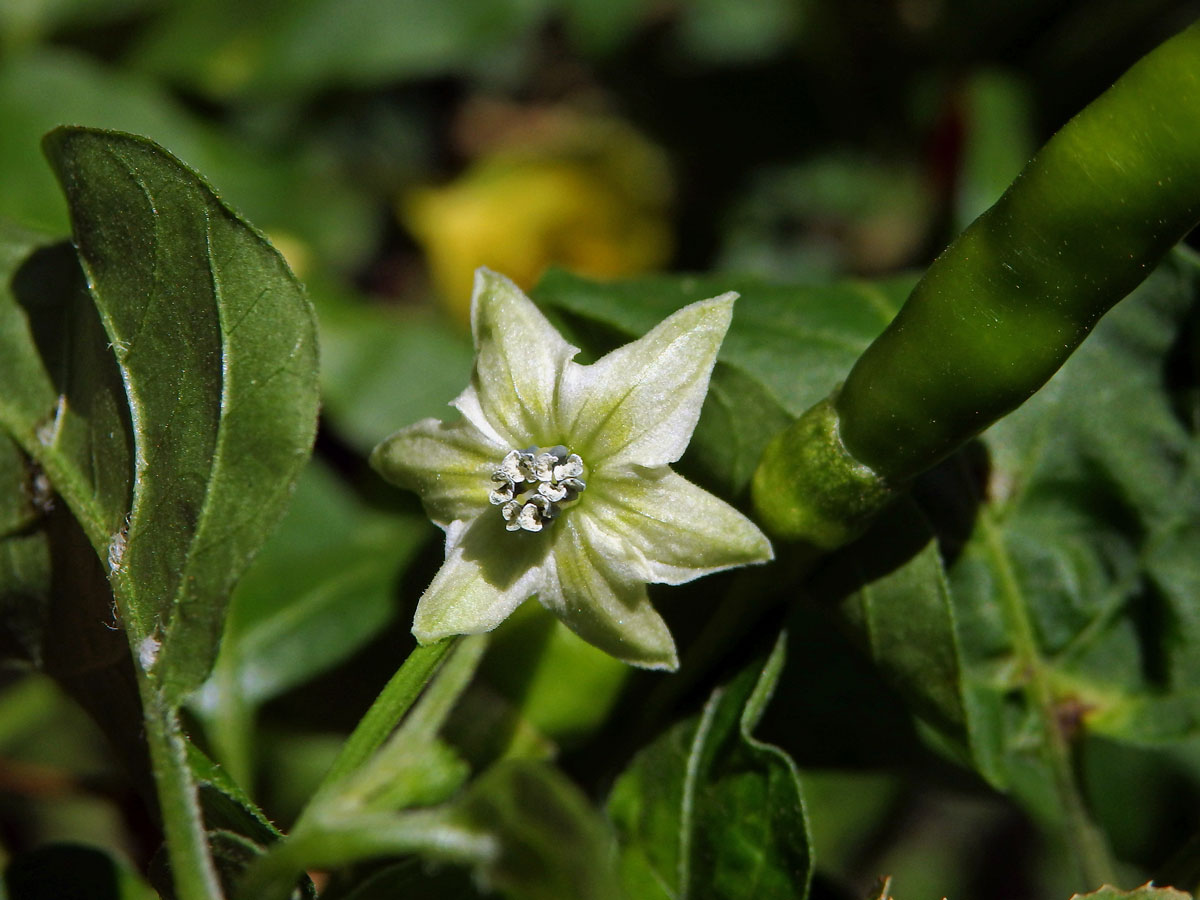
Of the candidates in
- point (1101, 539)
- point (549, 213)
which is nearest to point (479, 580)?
point (1101, 539)

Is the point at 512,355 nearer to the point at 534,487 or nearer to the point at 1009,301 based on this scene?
the point at 534,487

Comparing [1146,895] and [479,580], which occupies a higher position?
[479,580]

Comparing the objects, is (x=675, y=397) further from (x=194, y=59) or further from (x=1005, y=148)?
(x=194, y=59)

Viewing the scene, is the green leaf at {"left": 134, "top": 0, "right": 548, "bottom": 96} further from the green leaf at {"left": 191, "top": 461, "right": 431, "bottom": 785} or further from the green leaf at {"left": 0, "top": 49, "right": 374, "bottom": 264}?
the green leaf at {"left": 191, "top": 461, "right": 431, "bottom": 785}

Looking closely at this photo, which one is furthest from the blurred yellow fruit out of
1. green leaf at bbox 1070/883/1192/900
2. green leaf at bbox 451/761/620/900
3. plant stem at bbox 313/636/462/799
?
green leaf at bbox 451/761/620/900

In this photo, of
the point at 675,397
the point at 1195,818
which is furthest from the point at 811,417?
the point at 1195,818

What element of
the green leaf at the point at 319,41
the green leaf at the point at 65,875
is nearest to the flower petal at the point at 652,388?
the green leaf at the point at 65,875

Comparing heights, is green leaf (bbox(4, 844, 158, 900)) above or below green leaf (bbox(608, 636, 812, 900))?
below
